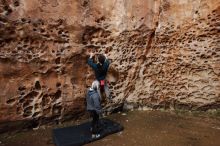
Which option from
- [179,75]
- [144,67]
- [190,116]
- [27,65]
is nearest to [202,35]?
[179,75]

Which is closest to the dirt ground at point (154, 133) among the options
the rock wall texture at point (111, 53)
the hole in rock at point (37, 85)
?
the rock wall texture at point (111, 53)

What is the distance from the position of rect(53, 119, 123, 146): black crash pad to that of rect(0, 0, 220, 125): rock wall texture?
15.9 inches

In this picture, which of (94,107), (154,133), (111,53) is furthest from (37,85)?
(154,133)

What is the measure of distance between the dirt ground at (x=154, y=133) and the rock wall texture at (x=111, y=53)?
1.05ft

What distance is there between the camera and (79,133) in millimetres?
4734

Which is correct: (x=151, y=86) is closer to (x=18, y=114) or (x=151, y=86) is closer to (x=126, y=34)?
(x=126, y=34)

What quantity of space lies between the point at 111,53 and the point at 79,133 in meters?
1.83

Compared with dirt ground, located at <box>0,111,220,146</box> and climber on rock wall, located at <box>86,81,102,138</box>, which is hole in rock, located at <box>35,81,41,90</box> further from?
climber on rock wall, located at <box>86,81,102,138</box>

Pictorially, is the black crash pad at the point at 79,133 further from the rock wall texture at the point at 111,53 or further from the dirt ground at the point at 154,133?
the rock wall texture at the point at 111,53

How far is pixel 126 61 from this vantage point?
5.77 metres

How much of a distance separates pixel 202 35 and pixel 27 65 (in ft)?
12.5

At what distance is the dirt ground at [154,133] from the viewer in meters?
4.53

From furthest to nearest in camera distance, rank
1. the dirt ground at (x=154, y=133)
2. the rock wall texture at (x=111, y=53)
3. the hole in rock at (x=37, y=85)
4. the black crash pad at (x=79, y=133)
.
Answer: the hole in rock at (x=37, y=85), the rock wall texture at (x=111, y=53), the dirt ground at (x=154, y=133), the black crash pad at (x=79, y=133)

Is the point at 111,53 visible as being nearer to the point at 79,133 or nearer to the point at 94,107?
the point at 94,107
